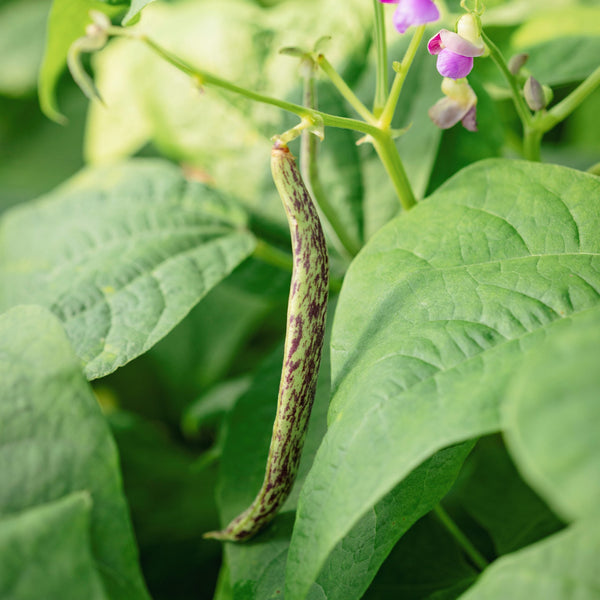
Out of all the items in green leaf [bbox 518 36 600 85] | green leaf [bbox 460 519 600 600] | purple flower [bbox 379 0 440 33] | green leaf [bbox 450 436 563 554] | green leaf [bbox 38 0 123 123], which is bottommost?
green leaf [bbox 450 436 563 554]

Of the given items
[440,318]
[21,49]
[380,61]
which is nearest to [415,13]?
[380,61]

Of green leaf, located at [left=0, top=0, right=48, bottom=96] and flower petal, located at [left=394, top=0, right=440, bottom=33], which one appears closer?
flower petal, located at [left=394, top=0, right=440, bottom=33]

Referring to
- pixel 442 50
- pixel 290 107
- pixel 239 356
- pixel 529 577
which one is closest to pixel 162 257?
pixel 290 107

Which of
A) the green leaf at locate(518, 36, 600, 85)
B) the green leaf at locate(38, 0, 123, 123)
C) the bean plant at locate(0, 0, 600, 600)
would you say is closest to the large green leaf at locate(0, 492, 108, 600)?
the bean plant at locate(0, 0, 600, 600)

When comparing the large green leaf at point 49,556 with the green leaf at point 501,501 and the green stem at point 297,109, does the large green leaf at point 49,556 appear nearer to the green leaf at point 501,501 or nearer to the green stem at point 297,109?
the green stem at point 297,109

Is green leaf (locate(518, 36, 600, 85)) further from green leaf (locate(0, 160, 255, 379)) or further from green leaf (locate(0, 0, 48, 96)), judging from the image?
green leaf (locate(0, 0, 48, 96))

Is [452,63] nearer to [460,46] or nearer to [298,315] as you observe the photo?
[460,46]
